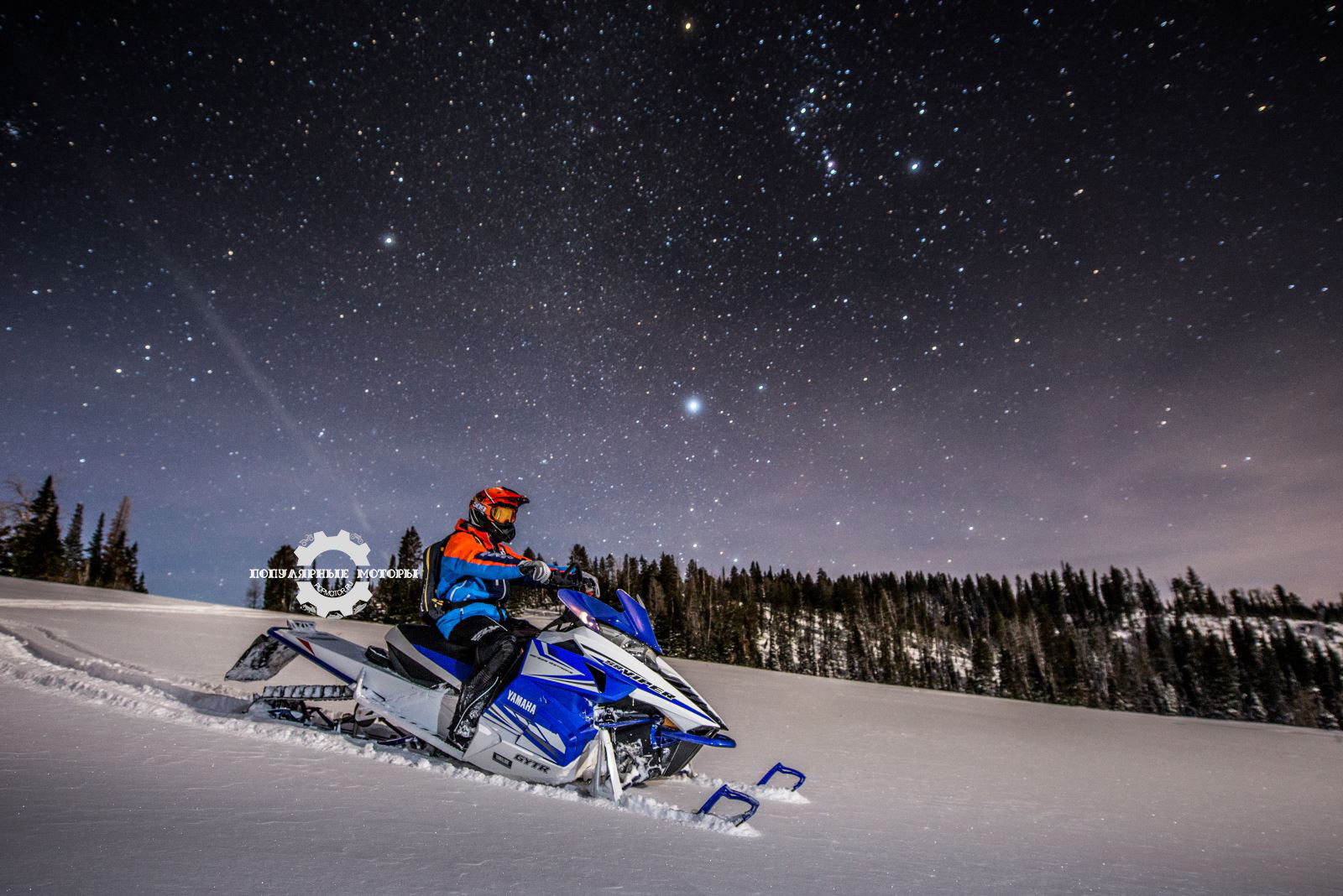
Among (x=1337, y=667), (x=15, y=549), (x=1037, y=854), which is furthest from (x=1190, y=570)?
(x=15, y=549)

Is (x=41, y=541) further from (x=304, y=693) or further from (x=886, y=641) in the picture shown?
(x=886, y=641)

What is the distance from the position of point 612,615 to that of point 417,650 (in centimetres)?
179

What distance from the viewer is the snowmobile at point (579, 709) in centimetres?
413

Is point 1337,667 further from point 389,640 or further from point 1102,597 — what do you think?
point 389,640

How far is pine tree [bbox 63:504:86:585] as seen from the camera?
2185 inches

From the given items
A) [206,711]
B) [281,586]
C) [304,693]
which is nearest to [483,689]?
[304,693]

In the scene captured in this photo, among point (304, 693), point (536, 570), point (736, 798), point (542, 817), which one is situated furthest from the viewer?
point (304, 693)

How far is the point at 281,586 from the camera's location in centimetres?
6141

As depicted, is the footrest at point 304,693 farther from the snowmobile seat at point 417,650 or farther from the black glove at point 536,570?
the black glove at point 536,570

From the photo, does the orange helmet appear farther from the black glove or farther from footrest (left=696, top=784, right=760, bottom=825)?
footrest (left=696, top=784, right=760, bottom=825)

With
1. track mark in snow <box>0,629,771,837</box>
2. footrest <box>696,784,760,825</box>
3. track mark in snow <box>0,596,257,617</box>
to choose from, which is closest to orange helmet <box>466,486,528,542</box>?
track mark in snow <box>0,629,771,837</box>

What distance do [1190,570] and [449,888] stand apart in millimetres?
218683

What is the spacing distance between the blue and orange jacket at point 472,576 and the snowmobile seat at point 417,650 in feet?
0.52

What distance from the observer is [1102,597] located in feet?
515
